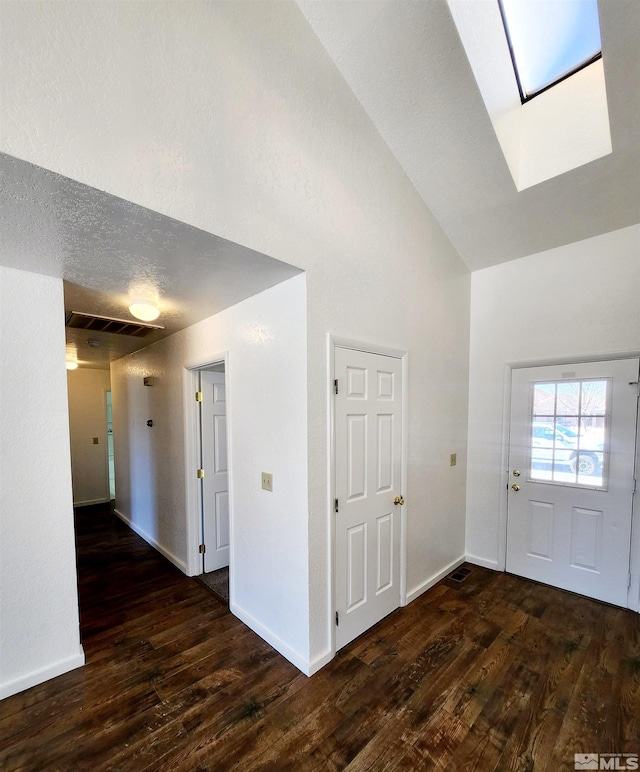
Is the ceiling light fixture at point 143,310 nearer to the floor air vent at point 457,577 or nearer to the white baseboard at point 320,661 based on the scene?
the white baseboard at point 320,661

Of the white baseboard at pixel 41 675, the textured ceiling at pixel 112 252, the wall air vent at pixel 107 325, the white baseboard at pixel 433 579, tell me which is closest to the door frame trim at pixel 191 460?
the wall air vent at pixel 107 325

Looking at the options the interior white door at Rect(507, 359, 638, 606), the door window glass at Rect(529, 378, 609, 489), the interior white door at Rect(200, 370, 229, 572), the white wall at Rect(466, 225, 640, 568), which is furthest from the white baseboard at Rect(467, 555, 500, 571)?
the interior white door at Rect(200, 370, 229, 572)

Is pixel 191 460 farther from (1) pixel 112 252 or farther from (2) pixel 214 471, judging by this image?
(1) pixel 112 252

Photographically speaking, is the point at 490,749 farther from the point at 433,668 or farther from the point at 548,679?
the point at 548,679

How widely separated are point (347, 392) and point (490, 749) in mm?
1889

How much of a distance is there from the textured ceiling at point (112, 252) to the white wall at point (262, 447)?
257 mm

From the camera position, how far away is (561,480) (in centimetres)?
287

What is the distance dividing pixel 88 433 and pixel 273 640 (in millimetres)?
5115

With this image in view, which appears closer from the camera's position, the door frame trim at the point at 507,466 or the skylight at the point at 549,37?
the skylight at the point at 549,37

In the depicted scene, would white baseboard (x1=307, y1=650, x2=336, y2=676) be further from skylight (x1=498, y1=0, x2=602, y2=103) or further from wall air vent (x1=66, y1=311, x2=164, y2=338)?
skylight (x1=498, y1=0, x2=602, y2=103)

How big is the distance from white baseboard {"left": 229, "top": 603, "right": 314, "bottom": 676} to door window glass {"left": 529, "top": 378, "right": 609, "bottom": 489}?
245 cm

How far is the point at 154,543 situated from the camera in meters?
3.78

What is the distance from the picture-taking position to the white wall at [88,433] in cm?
553

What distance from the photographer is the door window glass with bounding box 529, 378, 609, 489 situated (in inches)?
107
